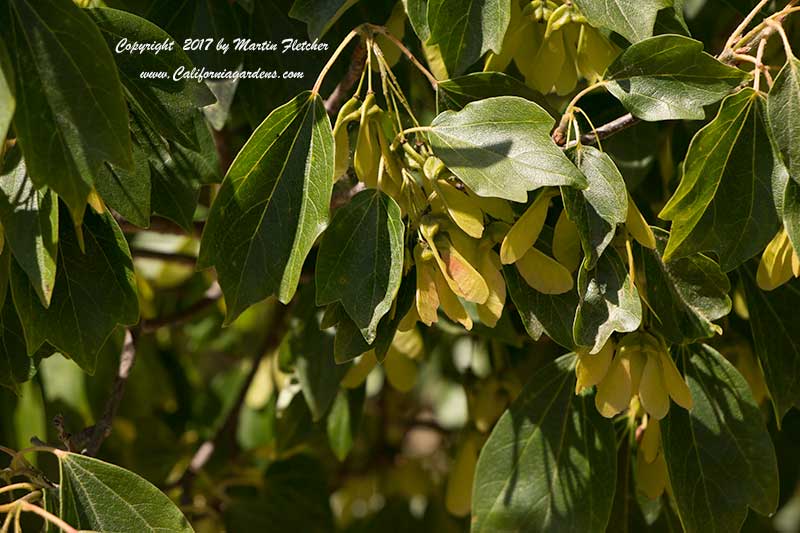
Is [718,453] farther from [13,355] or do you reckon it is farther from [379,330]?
[13,355]

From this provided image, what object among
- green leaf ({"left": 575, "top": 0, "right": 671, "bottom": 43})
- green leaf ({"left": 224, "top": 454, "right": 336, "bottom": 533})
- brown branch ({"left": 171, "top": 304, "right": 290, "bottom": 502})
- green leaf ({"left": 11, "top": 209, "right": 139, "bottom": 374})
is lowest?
green leaf ({"left": 224, "top": 454, "right": 336, "bottom": 533})

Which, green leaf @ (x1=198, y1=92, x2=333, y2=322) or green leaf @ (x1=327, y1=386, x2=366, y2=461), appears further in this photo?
green leaf @ (x1=327, y1=386, x2=366, y2=461)

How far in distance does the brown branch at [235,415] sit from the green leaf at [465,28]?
792mm

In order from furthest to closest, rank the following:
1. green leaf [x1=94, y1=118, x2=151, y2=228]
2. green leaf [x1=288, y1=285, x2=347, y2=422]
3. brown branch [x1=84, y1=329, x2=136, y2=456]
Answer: green leaf [x1=288, y1=285, x2=347, y2=422] → brown branch [x1=84, y1=329, x2=136, y2=456] → green leaf [x1=94, y1=118, x2=151, y2=228]

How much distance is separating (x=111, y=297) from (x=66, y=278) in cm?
5

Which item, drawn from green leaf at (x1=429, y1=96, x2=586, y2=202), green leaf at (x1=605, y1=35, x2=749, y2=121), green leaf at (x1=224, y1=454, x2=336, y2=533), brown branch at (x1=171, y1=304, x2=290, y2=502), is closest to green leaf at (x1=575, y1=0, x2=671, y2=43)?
green leaf at (x1=605, y1=35, x2=749, y2=121)

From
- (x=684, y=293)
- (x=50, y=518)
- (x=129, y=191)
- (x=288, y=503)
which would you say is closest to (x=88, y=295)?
(x=129, y=191)

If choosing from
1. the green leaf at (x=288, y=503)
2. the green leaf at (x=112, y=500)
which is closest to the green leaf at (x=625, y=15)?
the green leaf at (x=112, y=500)

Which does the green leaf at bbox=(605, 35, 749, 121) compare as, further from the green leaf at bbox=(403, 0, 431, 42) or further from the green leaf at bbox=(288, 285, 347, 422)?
the green leaf at bbox=(288, 285, 347, 422)

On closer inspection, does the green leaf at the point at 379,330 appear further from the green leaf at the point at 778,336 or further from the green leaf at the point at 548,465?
the green leaf at the point at 778,336

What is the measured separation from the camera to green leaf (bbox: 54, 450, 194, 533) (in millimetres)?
1018

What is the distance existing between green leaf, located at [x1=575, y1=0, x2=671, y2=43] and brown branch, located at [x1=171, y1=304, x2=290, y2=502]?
0.89m

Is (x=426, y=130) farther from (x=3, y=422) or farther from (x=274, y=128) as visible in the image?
(x=3, y=422)

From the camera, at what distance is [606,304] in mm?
953
